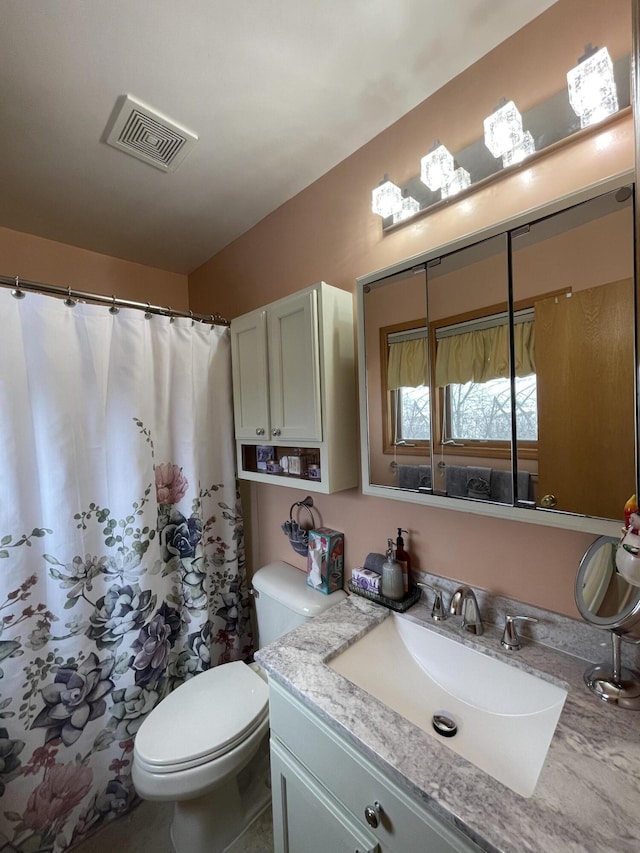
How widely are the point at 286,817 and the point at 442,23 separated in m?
2.10

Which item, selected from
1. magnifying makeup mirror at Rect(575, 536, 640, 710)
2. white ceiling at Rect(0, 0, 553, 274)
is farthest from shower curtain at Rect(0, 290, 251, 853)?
magnifying makeup mirror at Rect(575, 536, 640, 710)

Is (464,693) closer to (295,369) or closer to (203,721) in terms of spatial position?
(203,721)

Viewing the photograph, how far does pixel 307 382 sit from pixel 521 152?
85 cm

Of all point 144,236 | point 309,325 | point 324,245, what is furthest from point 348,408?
point 144,236

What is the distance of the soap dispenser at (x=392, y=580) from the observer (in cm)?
108

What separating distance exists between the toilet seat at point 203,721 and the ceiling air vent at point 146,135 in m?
1.97

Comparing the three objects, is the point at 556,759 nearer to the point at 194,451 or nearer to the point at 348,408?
the point at 348,408

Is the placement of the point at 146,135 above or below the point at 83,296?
above

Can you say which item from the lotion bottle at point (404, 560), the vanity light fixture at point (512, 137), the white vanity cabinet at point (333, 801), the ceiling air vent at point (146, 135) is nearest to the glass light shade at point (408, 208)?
the vanity light fixture at point (512, 137)

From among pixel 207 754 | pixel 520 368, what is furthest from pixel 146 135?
pixel 207 754

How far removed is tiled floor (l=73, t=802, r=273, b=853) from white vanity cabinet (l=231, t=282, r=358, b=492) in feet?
4.11

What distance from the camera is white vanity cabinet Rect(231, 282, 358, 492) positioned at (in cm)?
116

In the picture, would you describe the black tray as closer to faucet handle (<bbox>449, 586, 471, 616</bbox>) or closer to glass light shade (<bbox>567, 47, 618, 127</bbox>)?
faucet handle (<bbox>449, 586, 471, 616</bbox>)

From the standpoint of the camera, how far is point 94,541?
1.26 metres
